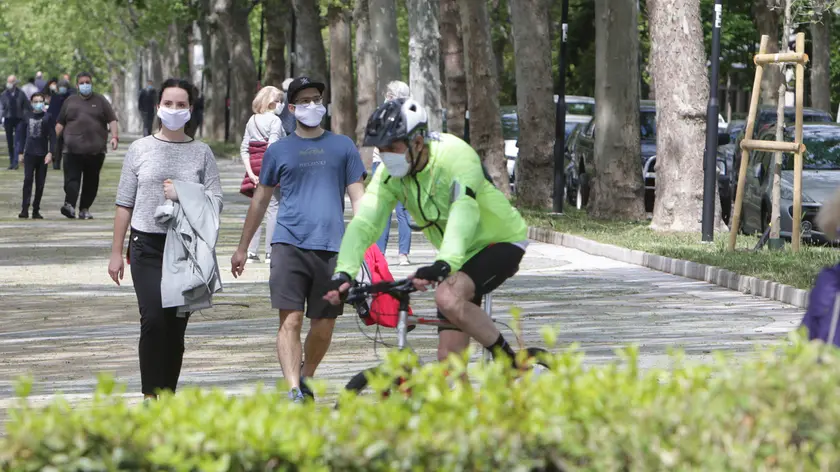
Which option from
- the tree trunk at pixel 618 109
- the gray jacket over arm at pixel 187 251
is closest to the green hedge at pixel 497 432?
the gray jacket over arm at pixel 187 251

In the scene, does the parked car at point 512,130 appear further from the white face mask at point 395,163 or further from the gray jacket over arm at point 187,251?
the white face mask at point 395,163

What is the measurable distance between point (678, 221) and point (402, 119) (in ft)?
54.5

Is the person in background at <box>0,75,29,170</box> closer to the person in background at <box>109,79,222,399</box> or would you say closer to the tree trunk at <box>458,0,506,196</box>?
the tree trunk at <box>458,0,506,196</box>

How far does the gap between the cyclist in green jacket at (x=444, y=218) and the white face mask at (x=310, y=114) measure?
76.9 inches

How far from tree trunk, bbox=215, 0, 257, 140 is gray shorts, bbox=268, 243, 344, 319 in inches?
1820

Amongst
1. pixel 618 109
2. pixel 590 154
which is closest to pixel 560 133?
pixel 618 109

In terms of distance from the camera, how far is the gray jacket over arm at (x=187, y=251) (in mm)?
9055

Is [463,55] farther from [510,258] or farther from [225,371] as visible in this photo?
[510,258]

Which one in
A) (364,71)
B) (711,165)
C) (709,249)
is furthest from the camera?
(364,71)

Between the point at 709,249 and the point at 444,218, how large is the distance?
43.2 feet

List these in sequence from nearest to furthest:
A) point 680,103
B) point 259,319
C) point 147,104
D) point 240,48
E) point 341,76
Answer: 1. point 259,319
2. point 680,103
3. point 341,76
4. point 240,48
5. point 147,104

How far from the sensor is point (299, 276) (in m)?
9.38

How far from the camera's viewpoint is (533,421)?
180 inches

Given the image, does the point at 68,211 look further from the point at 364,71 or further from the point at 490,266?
the point at 490,266
